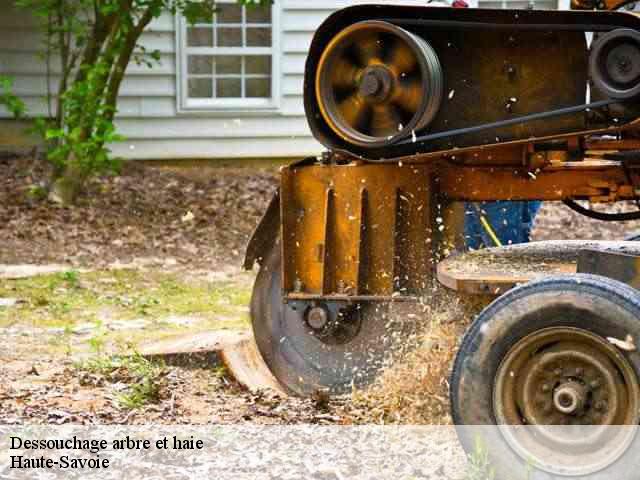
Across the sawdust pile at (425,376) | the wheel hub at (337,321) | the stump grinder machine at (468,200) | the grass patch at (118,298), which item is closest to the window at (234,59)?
the grass patch at (118,298)

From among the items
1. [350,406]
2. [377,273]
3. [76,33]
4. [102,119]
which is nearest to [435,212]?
[377,273]

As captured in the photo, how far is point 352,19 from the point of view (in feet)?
19.6

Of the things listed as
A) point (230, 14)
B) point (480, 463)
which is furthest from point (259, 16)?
point (480, 463)

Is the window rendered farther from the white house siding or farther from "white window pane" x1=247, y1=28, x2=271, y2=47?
the white house siding

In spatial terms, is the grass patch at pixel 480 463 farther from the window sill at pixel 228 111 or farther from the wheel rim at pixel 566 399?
the window sill at pixel 228 111

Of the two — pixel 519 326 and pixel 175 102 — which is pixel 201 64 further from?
pixel 519 326

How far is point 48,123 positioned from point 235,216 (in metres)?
2.52

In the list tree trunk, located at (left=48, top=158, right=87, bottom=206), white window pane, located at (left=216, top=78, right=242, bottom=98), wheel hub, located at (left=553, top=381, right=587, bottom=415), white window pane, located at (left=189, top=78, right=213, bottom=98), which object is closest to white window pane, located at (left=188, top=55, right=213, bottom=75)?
white window pane, located at (left=189, top=78, right=213, bottom=98)

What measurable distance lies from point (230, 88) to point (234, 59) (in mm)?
373

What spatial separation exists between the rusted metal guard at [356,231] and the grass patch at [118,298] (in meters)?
2.74

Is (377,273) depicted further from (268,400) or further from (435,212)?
(268,400)

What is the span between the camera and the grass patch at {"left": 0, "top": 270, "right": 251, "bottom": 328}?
9.60 meters

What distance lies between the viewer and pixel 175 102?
15320 millimetres

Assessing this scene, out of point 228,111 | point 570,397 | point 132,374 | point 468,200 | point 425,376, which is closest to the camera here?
point 570,397
